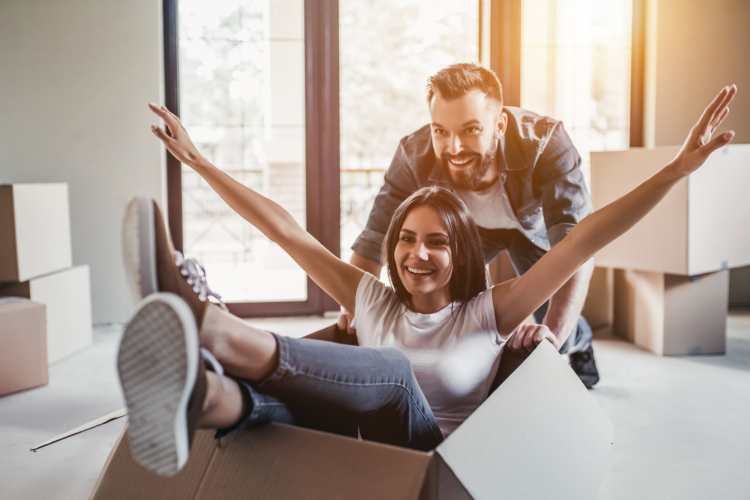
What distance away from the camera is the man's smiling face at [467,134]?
171 cm

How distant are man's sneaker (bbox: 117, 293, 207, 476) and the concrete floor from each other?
2.77ft

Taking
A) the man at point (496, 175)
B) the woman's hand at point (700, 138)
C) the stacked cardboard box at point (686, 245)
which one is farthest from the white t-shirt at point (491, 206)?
the stacked cardboard box at point (686, 245)

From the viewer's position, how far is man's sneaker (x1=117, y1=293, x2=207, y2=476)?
0.77 m

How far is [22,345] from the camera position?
218 centimetres

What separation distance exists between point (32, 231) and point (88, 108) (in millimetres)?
832

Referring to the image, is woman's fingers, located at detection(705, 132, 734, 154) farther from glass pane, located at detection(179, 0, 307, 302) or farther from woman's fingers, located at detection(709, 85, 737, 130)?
glass pane, located at detection(179, 0, 307, 302)

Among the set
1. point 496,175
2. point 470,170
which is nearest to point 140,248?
point 470,170

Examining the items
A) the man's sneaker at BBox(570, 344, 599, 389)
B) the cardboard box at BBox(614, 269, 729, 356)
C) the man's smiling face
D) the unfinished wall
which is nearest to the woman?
the man's smiling face

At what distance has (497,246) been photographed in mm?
2121

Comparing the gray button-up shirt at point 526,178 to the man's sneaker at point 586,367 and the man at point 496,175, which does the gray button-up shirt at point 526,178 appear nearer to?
the man at point 496,175

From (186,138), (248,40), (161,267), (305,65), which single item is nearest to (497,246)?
(186,138)

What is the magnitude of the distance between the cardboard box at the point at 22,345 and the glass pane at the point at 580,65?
2452 millimetres

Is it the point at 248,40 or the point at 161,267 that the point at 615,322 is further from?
the point at 161,267

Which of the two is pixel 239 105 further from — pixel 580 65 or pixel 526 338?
pixel 526 338
